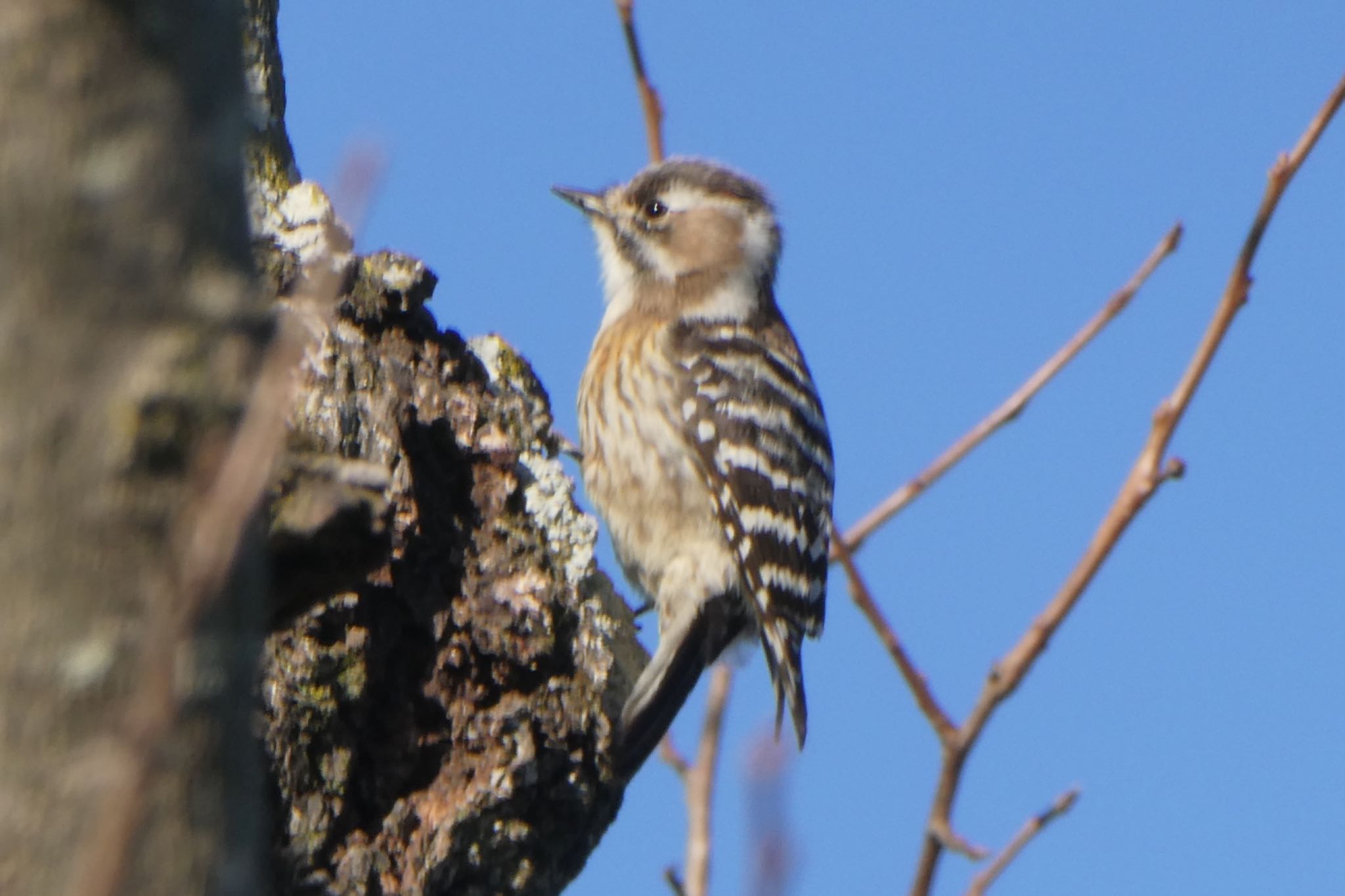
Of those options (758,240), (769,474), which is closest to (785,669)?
(769,474)

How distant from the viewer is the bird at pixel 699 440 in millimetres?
4617

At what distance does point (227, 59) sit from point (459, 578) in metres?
2.16

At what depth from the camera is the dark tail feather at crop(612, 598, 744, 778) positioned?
138 inches

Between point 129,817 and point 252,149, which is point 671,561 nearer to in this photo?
point 252,149

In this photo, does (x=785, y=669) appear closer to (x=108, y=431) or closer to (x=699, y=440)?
(x=699, y=440)

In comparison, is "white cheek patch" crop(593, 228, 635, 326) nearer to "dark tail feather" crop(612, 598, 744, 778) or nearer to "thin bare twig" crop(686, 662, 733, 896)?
"dark tail feather" crop(612, 598, 744, 778)

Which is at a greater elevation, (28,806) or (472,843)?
(472,843)

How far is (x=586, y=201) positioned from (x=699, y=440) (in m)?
1.18

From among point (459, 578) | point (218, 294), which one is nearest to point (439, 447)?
point (459, 578)

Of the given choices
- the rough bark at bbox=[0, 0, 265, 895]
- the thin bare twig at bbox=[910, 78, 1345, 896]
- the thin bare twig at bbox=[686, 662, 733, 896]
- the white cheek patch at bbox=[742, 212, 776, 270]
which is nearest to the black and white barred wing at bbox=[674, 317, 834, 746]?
the white cheek patch at bbox=[742, 212, 776, 270]

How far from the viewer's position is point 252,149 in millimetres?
3729

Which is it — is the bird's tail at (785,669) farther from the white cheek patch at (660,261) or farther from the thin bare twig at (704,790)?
the white cheek patch at (660,261)

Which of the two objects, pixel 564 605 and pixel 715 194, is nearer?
pixel 564 605

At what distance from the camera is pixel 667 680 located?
385 cm
